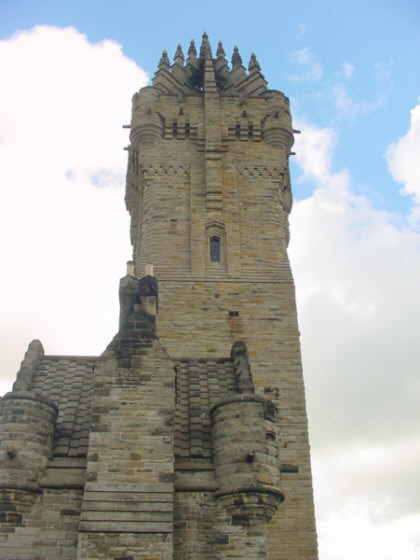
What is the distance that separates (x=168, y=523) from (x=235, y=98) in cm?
2007

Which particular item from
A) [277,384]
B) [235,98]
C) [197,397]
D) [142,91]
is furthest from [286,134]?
[197,397]

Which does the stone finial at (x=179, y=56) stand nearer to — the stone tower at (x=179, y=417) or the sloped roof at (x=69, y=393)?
the stone tower at (x=179, y=417)

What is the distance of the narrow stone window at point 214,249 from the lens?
2318cm

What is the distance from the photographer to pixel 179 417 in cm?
1333

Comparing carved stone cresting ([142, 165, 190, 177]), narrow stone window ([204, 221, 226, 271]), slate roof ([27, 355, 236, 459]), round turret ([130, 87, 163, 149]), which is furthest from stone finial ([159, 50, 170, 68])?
slate roof ([27, 355, 236, 459])

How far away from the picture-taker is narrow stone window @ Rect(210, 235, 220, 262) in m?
23.2

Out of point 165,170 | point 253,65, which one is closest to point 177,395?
point 165,170

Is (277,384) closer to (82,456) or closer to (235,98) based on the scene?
(82,456)

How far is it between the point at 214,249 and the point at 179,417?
10889 mm

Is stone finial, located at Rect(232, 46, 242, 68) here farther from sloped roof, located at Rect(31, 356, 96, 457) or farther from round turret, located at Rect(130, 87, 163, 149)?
sloped roof, located at Rect(31, 356, 96, 457)

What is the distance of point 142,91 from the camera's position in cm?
2697

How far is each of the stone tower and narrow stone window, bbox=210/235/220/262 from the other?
0.05 metres

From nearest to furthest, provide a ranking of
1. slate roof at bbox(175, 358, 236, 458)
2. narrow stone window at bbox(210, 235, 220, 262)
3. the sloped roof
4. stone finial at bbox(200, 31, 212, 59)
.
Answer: the sloped roof, slate roof at bbox(175, 358, 236, 458), narrow stone window at bbox(210, 235, 220, 262), stone finial at bbox(200, 31, 212, 59)

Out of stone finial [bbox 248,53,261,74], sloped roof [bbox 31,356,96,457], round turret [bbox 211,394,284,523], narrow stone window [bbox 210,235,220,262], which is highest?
stone finial [bbox 248,53,261,74]
